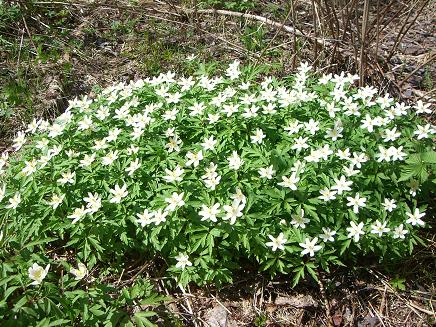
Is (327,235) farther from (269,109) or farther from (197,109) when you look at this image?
(197,109)

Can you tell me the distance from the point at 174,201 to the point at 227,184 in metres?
0.37

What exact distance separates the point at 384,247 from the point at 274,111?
1194 mm

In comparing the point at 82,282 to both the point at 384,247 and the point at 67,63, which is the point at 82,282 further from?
the point at 67,63

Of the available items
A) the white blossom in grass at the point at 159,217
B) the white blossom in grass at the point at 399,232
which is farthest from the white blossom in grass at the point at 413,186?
the white blossom in grass at the point at 159,217

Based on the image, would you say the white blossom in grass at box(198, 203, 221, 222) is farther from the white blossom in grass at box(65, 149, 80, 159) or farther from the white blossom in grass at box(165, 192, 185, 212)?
the white blossom in grass at box(65, 149, 80, 159)

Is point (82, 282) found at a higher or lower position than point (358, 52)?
lower

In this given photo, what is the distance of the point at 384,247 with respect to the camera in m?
3.00

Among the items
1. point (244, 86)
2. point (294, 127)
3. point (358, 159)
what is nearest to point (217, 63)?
point (244, 86)

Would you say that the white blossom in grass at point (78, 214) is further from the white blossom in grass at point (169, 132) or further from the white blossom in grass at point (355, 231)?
the white blossom in grass at point (355, 231)

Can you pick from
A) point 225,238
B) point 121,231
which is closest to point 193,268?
point 225,238

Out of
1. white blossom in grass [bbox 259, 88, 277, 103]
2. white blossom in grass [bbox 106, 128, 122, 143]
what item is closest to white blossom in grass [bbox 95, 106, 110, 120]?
white blossom in grass [bbox 106, 128, 122, 143]

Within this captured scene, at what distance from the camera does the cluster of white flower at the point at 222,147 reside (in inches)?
119

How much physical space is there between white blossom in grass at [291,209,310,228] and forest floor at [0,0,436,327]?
488 millimetres

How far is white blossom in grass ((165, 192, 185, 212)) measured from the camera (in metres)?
2.94
